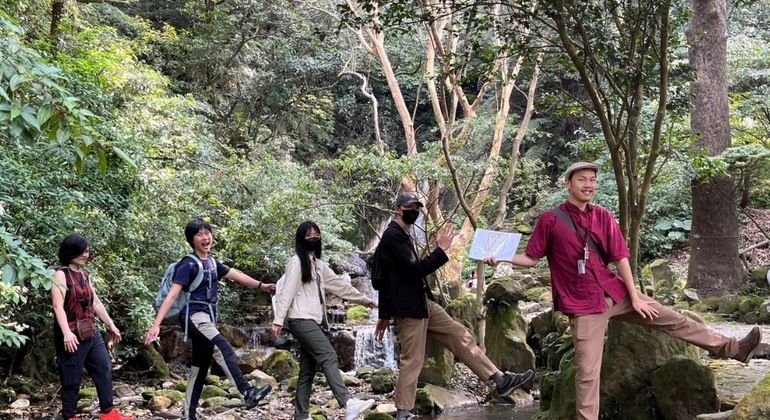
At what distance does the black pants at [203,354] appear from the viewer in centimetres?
538

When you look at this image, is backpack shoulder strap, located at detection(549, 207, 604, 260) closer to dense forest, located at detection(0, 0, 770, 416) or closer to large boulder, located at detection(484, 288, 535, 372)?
dense forest, located at detection(0, 0, 770, 416)

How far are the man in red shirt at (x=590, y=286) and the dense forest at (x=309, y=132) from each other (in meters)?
1.37

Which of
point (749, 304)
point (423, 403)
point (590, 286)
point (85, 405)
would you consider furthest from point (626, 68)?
point (749, 304)

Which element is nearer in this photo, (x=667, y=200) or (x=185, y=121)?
(x=185, y=121)

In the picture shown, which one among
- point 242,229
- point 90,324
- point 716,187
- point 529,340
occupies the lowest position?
point 529,340

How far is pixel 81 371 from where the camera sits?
5.29m

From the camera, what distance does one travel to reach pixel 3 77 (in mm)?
2463

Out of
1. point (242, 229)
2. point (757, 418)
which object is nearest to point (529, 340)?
point (242, 229)

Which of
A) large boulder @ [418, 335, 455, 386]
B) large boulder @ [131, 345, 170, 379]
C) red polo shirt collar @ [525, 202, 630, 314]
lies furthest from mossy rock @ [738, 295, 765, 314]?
large boulder @ [131, 345, 170, 379]

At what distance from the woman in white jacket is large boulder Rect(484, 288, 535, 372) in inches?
149

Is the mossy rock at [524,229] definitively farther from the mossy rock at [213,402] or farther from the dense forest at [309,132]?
the mossy rock at [213,402]

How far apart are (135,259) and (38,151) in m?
2.39

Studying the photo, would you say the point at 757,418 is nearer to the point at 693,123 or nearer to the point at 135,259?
the point at 135,259

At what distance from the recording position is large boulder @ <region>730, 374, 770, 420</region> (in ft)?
10.6
